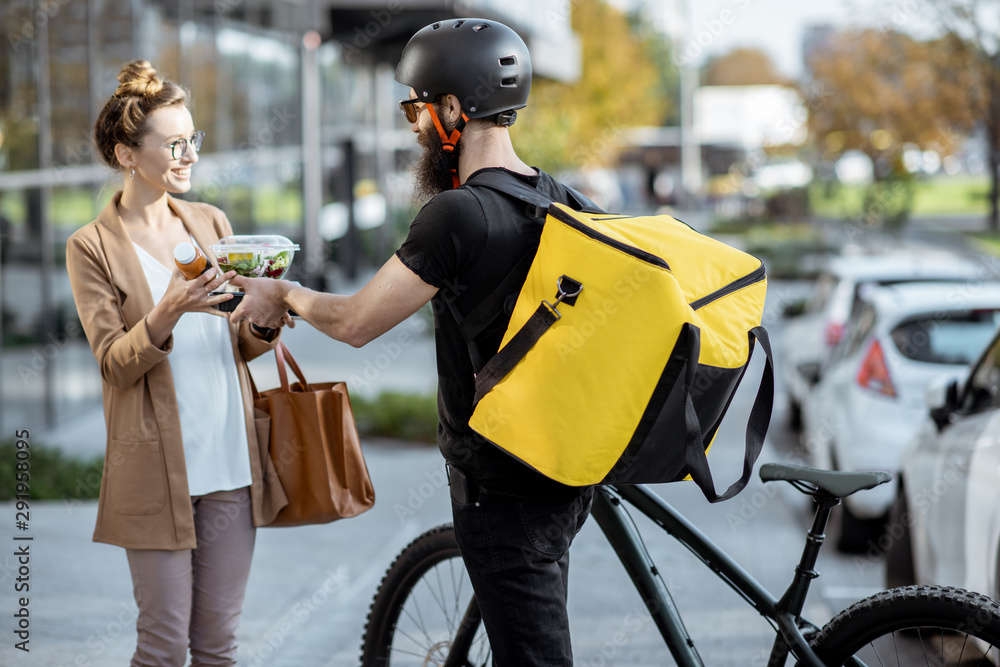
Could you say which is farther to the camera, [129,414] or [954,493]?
[954,493]

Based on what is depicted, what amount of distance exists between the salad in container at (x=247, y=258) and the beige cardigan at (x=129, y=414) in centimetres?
27

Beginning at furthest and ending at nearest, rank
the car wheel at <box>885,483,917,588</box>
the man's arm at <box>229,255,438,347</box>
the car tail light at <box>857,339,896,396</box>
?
the car tail light at <box>857,339,896,396</box> < the car wheel at <box>885,483,917,588</box> < the man's arm at <box>229,255,438,347</box>

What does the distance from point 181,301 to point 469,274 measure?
83cm

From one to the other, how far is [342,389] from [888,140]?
21.4 metres

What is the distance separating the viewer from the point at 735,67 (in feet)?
292

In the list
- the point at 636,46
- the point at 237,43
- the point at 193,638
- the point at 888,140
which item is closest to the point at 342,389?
the point at 193,638

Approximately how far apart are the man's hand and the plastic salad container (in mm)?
74

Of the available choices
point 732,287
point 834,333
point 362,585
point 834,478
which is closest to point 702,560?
point 834,478

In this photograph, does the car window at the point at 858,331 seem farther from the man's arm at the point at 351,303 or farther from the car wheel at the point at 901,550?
the man's arm at the point at 351,303

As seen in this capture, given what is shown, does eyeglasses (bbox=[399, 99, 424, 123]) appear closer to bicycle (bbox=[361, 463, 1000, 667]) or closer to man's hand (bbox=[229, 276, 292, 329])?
man's hand (bbox=[229, 276, 292, 329])

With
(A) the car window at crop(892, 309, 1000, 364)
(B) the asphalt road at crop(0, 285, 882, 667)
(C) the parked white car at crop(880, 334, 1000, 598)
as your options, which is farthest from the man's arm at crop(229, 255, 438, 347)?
(A) the car window at crop(892, 309, 1000, 364)

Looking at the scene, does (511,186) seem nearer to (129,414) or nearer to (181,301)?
(181,301)

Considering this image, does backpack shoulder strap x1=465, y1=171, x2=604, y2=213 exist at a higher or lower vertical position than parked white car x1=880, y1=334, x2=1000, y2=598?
higher

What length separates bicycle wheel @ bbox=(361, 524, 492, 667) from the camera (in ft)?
10.7
